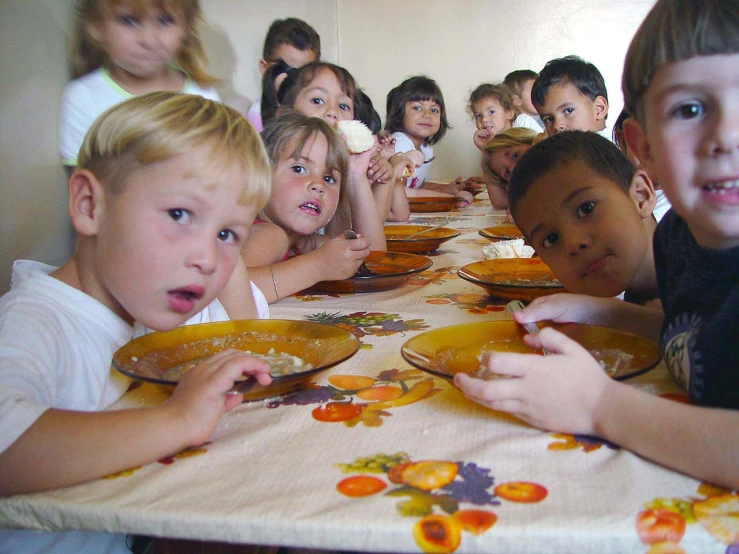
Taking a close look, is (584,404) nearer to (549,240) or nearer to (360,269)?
A: (549,240)

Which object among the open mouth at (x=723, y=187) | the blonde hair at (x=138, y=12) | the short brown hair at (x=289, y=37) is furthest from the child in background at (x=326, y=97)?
the open mouth at (x=723, y=187)

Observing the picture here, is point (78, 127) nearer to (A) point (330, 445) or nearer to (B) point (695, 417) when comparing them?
(A) point (330, 445)

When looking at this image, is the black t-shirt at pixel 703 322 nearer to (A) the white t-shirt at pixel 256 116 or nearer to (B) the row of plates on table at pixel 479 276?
(B) the row of plates on table at pixel 479 276

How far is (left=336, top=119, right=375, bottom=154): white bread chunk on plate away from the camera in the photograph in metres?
1.82

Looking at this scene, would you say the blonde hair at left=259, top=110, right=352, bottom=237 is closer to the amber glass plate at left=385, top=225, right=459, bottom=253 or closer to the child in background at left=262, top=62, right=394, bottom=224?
the amber glass plate at left=385, top=225, right=459, bottom=253

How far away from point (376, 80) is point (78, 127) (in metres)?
3.87

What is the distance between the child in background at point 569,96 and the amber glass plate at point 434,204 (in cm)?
52

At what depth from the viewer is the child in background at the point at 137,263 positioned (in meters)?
0.64

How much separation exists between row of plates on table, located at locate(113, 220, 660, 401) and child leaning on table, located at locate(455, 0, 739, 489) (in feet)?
0.19

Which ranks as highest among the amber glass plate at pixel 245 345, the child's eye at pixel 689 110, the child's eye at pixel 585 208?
the child's eye at pixel 689 110

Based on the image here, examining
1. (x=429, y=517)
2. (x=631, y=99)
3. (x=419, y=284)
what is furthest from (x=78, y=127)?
(x=429, y=517)

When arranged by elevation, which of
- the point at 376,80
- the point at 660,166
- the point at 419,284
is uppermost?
the point at 376,80

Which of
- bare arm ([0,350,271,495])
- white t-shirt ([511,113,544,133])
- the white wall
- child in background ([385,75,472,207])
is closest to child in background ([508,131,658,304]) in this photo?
bare arm ([0,350,271,495])

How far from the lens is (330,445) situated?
0.59m
